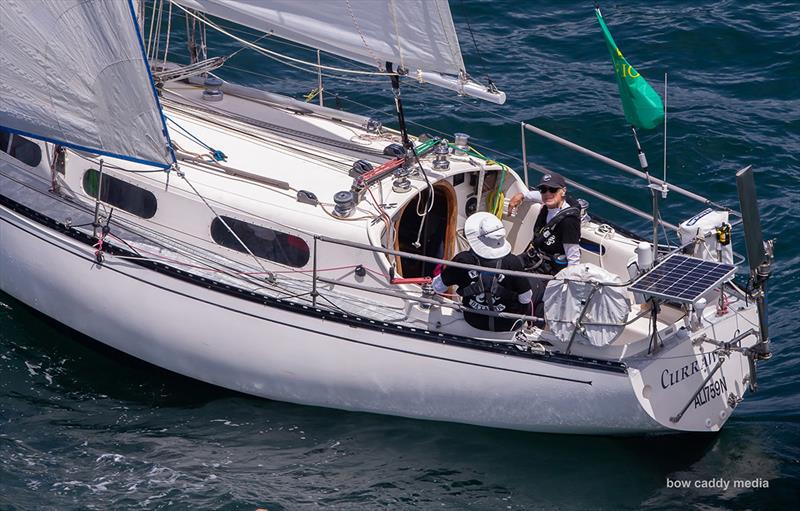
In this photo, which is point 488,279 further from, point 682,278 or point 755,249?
point 755,249

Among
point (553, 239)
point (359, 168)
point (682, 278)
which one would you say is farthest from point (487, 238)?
point (359, 168)

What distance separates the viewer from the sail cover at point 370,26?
10391 millimetres

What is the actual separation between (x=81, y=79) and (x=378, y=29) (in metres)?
2.87

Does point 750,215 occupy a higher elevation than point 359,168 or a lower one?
lower

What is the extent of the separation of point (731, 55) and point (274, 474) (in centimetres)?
1194

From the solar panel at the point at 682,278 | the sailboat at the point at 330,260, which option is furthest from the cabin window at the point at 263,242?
the solar panel at the point at 682,278

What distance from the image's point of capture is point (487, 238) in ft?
33.1

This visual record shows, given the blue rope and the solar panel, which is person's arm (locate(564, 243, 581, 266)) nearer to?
the solar panel

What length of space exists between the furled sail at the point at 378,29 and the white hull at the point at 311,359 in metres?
2.65

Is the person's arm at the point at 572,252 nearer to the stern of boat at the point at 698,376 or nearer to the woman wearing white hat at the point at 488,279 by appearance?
the woman wearing white hat at the point at 488,279

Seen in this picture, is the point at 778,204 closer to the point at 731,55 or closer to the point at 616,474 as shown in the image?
the point at 731,55

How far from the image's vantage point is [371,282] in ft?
35.2

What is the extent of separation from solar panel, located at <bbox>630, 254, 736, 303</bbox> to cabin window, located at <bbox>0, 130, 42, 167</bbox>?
21.8 ft

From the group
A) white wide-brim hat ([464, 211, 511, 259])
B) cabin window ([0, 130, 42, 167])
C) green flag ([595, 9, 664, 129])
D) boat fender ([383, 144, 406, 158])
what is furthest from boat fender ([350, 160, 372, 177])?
cabin window ([0, 130, 42, 167])
